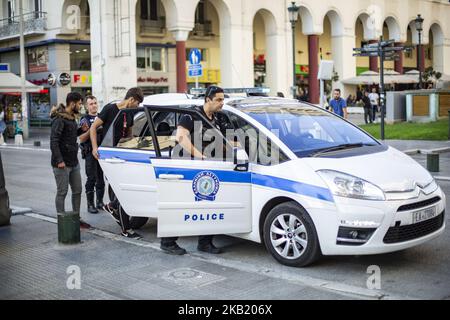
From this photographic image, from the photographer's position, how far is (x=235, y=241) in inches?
301

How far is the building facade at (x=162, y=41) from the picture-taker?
115ft

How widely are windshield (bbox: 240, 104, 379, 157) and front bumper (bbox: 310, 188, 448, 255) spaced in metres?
0.84

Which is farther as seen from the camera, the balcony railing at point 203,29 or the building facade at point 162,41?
the balcony railing at point 203,29

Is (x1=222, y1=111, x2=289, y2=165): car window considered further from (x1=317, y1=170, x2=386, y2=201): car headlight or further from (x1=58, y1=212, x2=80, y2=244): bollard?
(x1=58, y1=212, x2=80, y2=244): bollard

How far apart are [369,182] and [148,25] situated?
36.2m

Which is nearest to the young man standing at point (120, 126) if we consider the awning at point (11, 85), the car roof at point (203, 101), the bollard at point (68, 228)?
the car roof at point (203, 101)

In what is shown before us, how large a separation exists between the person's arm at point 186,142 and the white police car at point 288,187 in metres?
0.10

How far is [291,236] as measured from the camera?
6270mm

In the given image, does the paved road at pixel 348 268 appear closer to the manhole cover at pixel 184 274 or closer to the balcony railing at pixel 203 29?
the manhole cover at pixel 184 274

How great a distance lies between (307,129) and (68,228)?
3239 mm

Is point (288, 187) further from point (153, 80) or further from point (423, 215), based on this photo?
point (153, 80)

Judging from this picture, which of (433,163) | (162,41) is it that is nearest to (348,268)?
(433,163)
